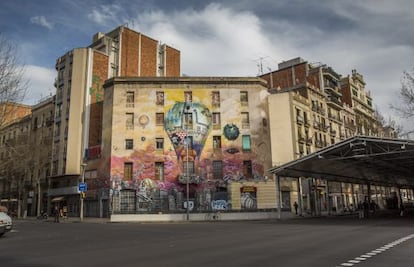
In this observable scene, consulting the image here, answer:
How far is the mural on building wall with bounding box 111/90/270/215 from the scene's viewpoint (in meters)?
45.9

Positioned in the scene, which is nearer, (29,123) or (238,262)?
(238,262)

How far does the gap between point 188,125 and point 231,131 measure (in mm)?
5511

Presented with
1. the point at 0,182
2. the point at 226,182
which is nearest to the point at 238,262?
the point at 226,182

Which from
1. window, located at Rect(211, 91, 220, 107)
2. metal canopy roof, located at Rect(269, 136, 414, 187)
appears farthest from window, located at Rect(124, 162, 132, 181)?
metal canopy roof, located at Rect(269, 136, 414, 187)

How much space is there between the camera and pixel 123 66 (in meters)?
58.0

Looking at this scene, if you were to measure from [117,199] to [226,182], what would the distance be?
13200mm

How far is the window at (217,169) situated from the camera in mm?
47125

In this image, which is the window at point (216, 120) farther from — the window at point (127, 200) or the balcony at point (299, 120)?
the window at point (127, 200)

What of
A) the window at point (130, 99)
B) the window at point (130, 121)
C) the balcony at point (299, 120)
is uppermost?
the window at point (130, 99)

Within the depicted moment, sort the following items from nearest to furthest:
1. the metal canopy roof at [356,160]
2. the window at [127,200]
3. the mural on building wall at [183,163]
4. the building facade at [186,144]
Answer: the metal canopy roof at [356,160] → the window at [127,200] → the mural on building wall at [183,163] → the building facade at [186,144]

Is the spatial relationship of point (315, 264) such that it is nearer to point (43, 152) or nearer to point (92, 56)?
point (92, 56)

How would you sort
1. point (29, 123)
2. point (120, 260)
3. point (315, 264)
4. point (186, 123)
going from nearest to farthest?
1. point (315, 264)
2. point (120, 260)
3. point (186, 123)
4. point (29, 123)

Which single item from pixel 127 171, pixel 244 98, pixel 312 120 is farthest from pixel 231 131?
pixel 312 120

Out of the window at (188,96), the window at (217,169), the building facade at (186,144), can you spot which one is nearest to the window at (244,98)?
the building facade at (186,144)
